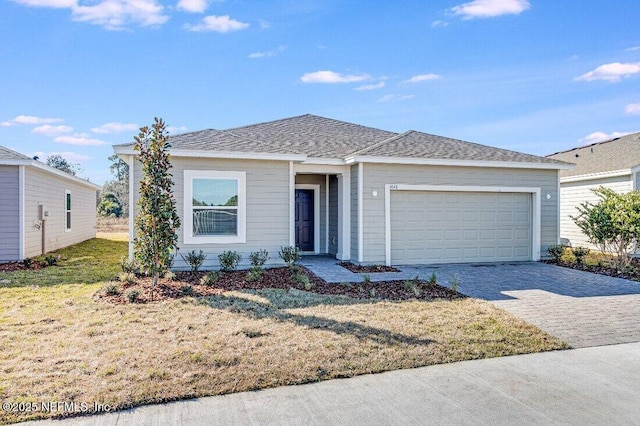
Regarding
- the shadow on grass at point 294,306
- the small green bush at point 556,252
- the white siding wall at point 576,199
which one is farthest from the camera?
the white siding wall at point 576,199

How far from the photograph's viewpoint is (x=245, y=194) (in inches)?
397

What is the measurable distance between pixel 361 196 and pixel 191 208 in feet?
14.3

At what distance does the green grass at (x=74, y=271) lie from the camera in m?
8.66

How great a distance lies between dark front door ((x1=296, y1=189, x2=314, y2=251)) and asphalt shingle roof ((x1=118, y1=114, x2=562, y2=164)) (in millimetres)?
1716

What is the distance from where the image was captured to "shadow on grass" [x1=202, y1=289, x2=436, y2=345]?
16.4ft

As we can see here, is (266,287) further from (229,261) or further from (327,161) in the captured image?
(327,161)

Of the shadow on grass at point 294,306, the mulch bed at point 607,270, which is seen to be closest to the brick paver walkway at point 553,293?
the mulch bed at point 607,270

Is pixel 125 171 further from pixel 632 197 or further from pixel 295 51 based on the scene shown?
pixel 632 197

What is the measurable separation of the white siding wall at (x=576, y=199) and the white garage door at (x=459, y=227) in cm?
439

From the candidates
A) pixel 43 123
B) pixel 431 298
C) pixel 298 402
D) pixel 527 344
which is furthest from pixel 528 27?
pixel 43 123

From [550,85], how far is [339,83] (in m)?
7.78

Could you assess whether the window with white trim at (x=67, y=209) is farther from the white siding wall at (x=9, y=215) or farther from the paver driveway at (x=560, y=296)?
the paver driveway at (x=560, y=296)

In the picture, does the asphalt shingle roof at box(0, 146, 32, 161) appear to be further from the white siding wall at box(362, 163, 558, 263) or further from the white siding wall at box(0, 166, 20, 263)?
the white siding wall at box(362, 163, 558, 263)

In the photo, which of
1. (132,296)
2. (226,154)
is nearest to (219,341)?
(132,296)
